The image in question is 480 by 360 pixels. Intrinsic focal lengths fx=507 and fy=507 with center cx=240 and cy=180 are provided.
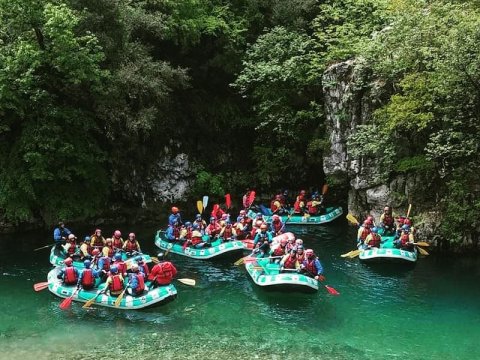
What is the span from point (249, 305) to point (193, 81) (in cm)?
1388

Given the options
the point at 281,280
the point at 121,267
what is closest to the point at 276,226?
the point at 281,280

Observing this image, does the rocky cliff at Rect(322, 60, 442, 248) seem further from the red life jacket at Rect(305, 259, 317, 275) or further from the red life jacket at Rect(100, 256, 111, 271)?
the red life jacket at Rect(100, 256, 111, 271)

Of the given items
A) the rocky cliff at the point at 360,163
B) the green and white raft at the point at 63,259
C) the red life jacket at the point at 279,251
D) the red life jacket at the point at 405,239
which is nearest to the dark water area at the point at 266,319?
the green and white raft at the point at 63,259

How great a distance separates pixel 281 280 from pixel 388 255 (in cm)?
459

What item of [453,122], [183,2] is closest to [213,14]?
[183,2]

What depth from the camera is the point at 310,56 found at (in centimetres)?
2275

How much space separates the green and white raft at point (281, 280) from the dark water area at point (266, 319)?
0.41 meters

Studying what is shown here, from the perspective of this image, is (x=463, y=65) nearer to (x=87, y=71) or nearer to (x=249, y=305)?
(x=249, y=305)

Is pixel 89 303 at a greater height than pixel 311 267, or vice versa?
pixel 311 267

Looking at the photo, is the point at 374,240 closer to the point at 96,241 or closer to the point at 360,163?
the point at 360,163

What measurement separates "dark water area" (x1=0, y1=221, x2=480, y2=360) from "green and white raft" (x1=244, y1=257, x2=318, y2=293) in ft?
1.33

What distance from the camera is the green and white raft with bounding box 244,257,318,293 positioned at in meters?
14.5

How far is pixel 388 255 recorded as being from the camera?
56.0 ft

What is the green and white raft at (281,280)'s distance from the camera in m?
14.5
